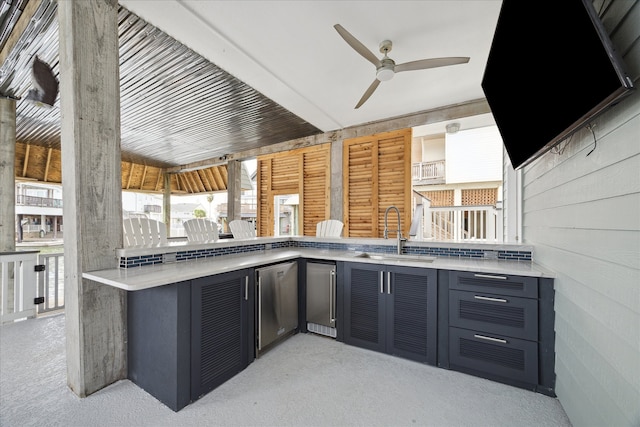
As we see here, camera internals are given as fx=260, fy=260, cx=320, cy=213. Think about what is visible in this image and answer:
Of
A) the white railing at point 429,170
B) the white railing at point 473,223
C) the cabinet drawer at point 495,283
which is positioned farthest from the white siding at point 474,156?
the cabinet drawer at point 495,283

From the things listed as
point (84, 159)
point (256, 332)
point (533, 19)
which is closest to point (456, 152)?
point (533, 19)

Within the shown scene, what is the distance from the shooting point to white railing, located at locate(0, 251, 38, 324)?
3.24 m

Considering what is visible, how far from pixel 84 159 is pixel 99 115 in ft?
1.22

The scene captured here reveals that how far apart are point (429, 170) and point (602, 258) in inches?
389

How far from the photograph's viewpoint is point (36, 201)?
12062 millimetres

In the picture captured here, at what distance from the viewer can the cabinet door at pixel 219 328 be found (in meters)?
1.85

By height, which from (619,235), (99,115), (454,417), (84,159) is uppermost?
(99,115)

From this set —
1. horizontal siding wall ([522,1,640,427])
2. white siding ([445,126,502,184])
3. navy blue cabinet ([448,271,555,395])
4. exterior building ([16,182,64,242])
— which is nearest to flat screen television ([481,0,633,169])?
horizontal siding wall ([522,1,640,427])

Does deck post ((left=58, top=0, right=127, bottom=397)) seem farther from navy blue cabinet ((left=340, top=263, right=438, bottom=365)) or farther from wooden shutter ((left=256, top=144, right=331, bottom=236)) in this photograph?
wooden shutter ((left=256, top=144, right=331, bottom=236))

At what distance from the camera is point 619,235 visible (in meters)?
1.14

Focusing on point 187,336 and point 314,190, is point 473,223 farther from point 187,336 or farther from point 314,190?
point 187,336

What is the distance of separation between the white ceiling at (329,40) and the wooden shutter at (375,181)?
3.43 ft

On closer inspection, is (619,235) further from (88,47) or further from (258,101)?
(258,101)

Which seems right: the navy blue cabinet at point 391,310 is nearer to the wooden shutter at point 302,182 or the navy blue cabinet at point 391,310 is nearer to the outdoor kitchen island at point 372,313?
the outdoor kitchen island at point 372,313
